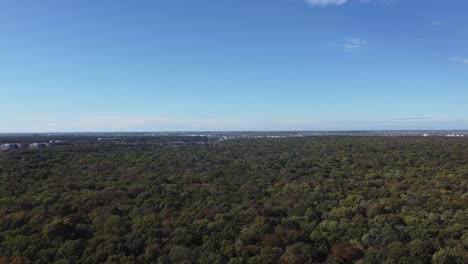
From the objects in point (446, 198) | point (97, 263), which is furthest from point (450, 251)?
point (97, 263)

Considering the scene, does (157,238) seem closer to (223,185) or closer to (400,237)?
(400,237)

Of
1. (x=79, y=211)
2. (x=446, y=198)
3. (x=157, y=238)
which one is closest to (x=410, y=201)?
(x=446, y=198)

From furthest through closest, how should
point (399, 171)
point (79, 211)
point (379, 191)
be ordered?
point (399, 171), point (379, 191), point (79, 211)

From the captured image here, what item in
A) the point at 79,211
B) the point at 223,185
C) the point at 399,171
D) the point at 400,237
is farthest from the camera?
the point at 399,171

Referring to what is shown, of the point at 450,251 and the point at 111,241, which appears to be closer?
Result: the point at 450,251

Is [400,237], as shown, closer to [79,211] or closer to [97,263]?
[97,263]

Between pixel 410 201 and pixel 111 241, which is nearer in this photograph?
pixel 111 241
